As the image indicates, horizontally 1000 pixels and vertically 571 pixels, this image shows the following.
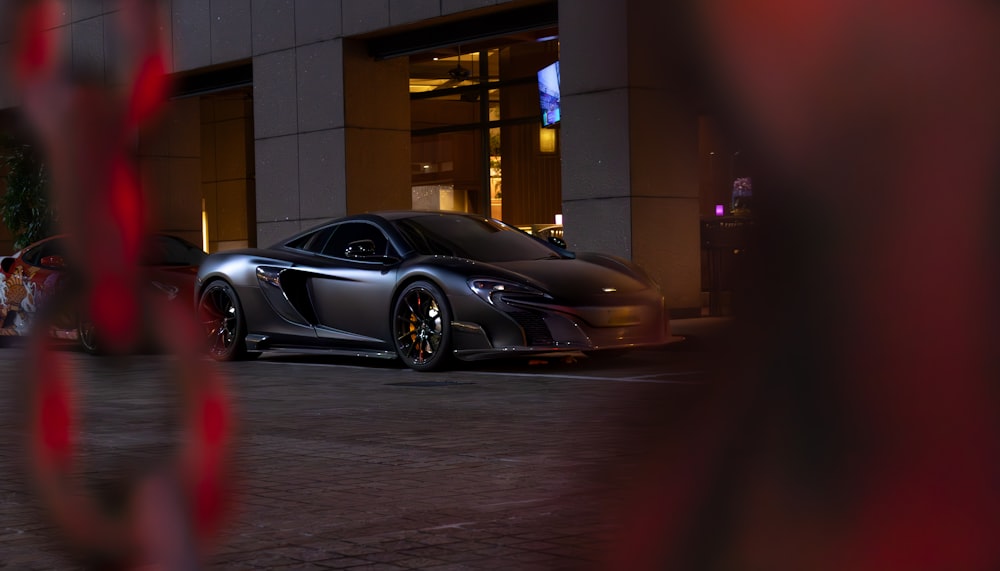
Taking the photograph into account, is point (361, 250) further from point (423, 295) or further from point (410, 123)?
point (410, 123)

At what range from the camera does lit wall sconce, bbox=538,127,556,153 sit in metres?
24.5

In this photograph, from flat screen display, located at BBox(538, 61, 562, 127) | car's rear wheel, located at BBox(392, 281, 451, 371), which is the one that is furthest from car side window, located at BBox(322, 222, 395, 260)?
flat screen display, located at BBox(538, 61, 562, 127)

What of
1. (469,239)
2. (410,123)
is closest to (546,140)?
(410,123)

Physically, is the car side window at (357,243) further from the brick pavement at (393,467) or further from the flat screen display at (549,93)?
the flat screen display at (549,93)

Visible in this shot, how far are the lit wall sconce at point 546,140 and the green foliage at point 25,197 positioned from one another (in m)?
9.03

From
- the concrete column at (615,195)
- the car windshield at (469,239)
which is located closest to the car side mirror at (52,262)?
the car windshield at (469,239)

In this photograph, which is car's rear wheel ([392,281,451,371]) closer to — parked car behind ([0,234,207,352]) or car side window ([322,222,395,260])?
car side window ([322,222,395,260])

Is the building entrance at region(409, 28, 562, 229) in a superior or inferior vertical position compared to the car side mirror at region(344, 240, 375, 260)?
superior

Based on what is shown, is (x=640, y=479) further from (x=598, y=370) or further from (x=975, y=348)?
(x=598, y=370)

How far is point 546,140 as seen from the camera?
24.6 m

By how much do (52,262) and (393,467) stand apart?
33.5ft

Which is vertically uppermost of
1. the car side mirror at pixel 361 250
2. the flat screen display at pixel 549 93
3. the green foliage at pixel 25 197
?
the flat screen display at pixel 549 93

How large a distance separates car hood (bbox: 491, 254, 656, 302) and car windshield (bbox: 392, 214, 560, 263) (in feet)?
1.08

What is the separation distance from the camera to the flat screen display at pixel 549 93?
23.1 metres
